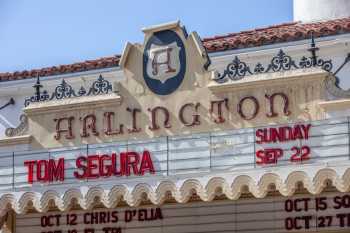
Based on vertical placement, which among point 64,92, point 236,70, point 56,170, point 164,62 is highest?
point 164,62

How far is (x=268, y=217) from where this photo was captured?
18.3m

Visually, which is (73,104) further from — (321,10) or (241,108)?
(321,10)

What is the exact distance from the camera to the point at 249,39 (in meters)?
19.9

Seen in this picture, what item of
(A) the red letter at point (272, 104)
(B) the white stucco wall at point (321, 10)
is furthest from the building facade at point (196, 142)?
(B) the white stucco wall at point (321, 10)

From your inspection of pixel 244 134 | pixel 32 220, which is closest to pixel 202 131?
pixel 244 134

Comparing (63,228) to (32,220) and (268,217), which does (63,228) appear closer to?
(32,220)

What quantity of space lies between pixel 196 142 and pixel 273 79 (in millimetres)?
1776

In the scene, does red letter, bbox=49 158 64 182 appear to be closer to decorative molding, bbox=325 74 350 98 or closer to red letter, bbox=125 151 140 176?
red letter, bbox=125 151 140 176

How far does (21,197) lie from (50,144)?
1.25 meters

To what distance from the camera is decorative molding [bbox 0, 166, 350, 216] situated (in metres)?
16.0

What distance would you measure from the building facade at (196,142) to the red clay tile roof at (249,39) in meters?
0.04

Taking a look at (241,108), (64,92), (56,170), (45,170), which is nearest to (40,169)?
(45,170)

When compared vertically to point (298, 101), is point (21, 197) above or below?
below

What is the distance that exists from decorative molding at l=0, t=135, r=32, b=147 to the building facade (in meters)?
0.03
